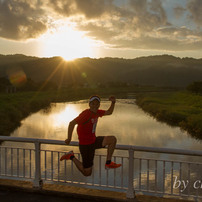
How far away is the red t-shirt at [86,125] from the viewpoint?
5500 millimetres

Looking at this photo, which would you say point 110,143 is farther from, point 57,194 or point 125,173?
point 125,173

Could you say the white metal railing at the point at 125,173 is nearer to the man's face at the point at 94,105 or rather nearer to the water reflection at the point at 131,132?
the man's face at the point at 94,105

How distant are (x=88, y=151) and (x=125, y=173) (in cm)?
1195

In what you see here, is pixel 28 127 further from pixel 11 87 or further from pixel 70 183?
pixel 11 87

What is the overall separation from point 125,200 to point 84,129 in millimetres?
1701

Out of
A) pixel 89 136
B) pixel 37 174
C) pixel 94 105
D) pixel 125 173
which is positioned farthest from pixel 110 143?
pixel 125 173

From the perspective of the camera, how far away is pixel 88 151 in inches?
225

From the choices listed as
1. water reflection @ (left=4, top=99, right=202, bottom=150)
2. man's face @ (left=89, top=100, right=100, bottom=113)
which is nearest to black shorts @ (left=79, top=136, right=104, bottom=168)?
man's face @ (left=89, top=100, right=100, bottom=113)

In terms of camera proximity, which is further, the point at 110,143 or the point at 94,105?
the point at 110,143

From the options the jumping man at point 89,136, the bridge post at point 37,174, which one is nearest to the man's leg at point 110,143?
the jumping man at point 89,136

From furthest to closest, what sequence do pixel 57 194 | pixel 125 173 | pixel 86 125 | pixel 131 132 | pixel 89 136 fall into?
pixel 131 132 → pixel 125 173 → pixel 57 194 → pixel 89 136 → pixel 86 125

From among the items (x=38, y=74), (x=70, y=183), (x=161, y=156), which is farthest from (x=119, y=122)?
(x=38, y=74)

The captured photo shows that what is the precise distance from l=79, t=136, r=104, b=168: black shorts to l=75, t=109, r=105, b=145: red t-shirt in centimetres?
8

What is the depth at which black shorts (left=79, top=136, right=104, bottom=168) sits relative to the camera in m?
5.69
